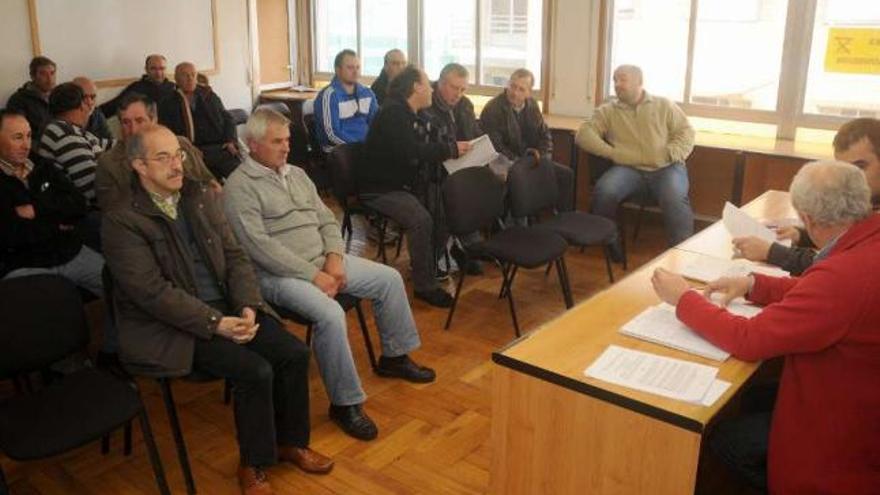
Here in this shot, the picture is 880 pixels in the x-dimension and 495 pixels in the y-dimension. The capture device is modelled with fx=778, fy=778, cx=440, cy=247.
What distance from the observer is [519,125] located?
5.24 m

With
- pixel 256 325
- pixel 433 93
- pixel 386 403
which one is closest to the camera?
pixel 256 325

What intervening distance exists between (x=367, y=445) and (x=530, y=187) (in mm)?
1855

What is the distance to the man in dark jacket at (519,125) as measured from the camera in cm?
515

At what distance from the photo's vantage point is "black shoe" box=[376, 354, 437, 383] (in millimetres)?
3352

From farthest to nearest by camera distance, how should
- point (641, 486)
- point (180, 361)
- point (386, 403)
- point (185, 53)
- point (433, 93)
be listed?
point (185, 53) → point (433, 93) → point (386, 403) → point (180, 361) → point (641, 486)

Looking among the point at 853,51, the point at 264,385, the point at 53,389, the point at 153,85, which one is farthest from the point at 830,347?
the point at 153,85

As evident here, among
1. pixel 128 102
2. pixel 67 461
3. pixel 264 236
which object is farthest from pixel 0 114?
pixel 67 461

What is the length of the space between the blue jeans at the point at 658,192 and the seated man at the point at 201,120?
2871 mm

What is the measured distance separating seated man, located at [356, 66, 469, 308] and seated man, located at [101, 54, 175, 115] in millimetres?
2425

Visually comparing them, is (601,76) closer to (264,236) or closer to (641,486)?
(264,236)

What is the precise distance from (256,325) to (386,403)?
0.76 m

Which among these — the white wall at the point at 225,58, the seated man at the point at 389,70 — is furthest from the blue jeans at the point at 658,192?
the white wall at the point at 225,58

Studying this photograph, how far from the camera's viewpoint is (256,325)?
8.70ft

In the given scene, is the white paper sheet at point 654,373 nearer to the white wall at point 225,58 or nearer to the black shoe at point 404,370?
the black shoe at point 404,370
